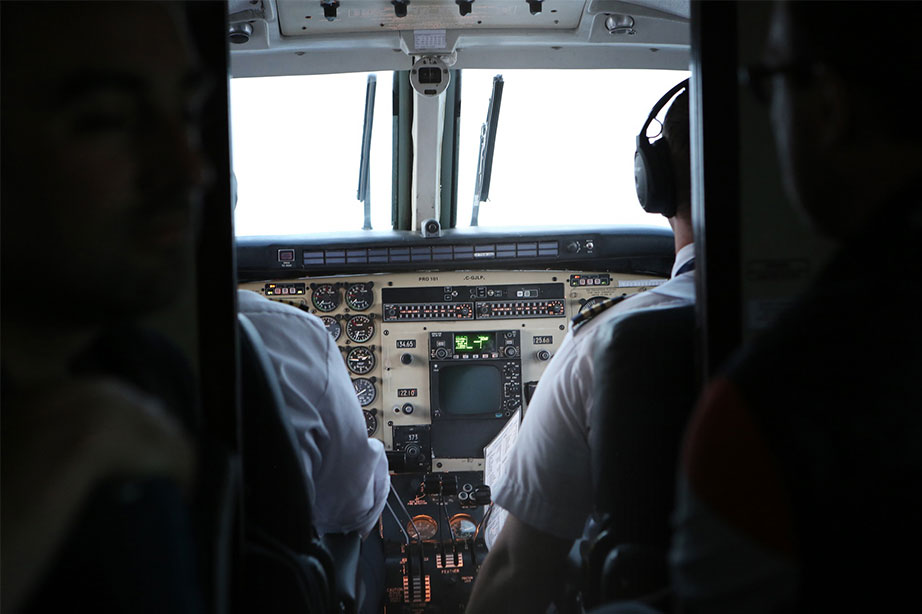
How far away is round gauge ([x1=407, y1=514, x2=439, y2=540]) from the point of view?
10.4ft

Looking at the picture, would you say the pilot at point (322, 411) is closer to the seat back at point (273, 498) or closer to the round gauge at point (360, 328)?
the seat back at point (273, 498)

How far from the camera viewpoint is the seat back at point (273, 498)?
129 centimetres

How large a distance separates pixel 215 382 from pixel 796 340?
682 millimetres

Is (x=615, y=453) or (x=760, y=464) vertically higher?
(x=760, y=464)

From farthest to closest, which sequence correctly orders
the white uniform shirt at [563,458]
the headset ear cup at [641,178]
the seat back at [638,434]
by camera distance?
1. the headset ear cup at [641,178]
2. the white uniform shirt at [563,458]
3. the seat back at [638,434]

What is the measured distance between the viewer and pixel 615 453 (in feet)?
4.89

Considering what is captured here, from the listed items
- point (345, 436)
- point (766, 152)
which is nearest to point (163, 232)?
point (766, 152)

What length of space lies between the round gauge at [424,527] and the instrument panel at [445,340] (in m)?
0.23

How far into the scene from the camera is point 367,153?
3.57 m

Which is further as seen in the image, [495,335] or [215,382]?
[495,335]

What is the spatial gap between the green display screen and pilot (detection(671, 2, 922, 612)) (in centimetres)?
262

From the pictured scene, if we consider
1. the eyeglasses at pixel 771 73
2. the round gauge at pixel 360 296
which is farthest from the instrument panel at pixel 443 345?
the eyeglasses at pixel 771 73

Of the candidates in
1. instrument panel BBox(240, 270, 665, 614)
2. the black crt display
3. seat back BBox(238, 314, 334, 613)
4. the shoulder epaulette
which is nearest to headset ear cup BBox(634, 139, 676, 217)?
the shoulder epaulette

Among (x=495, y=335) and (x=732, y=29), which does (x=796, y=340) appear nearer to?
(x=732, y=29)
